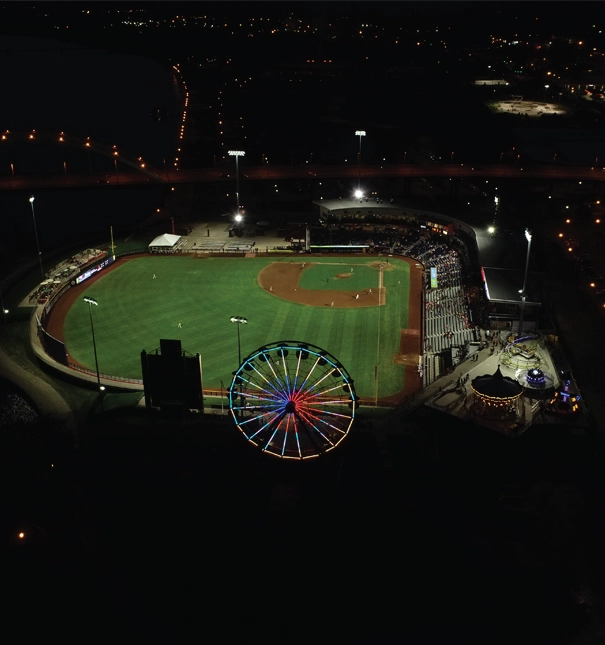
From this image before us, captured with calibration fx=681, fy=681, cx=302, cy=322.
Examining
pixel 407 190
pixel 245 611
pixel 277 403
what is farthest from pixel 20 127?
pixel 245 611

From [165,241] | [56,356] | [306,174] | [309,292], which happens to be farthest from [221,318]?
[306,174]

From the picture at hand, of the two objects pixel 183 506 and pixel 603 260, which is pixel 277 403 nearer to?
pixel 183 506

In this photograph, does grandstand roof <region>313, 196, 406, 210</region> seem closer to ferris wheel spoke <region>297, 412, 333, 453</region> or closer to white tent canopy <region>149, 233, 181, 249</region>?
white tent canopy <region>149, 233, 181, 249</region>

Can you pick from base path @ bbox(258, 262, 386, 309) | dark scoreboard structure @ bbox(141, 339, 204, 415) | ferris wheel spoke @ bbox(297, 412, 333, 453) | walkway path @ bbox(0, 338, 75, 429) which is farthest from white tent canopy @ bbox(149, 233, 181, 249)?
ferris wheel spoke @ bbox(297, 412, 333, 453)

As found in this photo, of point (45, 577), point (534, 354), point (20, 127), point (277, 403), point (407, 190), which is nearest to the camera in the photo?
point (45, 577)

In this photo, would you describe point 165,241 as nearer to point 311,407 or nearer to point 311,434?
point 311,407

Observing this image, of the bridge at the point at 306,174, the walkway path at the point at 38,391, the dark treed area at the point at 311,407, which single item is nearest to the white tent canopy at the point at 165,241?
the dark treed area at the point at 311,407
